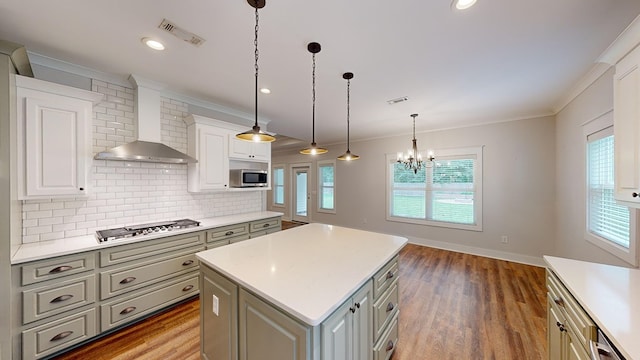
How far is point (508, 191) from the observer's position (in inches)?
160

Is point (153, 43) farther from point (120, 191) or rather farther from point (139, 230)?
point (139, 230)

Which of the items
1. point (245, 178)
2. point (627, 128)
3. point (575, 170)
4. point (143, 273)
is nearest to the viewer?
point (627, 128)

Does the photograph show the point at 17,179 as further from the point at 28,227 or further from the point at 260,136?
the point at 260,136

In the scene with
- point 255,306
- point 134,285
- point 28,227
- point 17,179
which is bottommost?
point 134,285

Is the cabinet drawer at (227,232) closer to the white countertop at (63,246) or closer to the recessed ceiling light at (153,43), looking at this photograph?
the white countertop at (63,246)

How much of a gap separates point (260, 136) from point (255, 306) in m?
1.10

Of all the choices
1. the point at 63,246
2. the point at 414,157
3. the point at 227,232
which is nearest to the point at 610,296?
the point at 414,157

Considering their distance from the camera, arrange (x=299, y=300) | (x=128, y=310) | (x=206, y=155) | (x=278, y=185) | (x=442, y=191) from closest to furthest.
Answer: (x=299, y=300) → (x=128, y=310) → (x=206, y=155) → (x=442, y=191) → (x=278, y=185)

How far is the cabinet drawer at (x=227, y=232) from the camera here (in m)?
2.83

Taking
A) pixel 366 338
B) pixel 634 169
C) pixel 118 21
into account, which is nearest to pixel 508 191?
pixel 634 169

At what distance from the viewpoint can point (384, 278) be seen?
5.40 ft

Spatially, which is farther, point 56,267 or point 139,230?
point 139,230

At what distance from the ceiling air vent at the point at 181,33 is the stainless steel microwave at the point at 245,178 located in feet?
6.41

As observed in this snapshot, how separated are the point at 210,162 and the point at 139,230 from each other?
3.78ft
